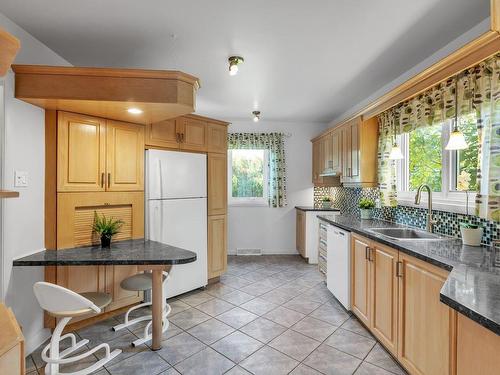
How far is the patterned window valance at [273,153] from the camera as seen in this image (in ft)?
17.3

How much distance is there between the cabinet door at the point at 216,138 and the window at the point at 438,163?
2.17 m

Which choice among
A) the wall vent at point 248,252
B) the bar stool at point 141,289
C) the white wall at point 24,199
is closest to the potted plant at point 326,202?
the wall vent at point 248,252

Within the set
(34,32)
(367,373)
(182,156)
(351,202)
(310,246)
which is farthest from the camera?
(310,246)

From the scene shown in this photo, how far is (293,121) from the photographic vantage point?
213 inches

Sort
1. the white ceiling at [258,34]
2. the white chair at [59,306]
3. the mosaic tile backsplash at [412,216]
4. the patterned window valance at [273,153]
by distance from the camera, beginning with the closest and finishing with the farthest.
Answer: the white chair at [59,306]
the white ceiling at [258,34]
the mosaic tile backsplash at [412,216]
the patterned window valance at [273,153]

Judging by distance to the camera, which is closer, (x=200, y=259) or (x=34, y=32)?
(x=34, y=32)

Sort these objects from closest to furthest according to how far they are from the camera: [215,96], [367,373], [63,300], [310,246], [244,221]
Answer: [63,300] < [367,373] < [215,96] < [310,246] < [244,221]

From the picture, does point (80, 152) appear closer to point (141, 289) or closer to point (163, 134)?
point (163, 134)

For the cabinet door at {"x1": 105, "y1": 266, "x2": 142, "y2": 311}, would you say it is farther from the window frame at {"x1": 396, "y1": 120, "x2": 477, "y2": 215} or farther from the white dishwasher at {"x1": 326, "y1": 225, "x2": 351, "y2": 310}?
the window frame at {"x1": 396, "y1": 120, "x2": 477, "y2": 215}

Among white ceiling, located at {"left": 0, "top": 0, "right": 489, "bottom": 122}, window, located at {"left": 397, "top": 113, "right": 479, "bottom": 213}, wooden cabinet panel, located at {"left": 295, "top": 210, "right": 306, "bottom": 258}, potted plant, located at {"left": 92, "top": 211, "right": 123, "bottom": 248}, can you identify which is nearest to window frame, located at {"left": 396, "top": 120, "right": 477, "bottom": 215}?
window, located at {"left": 397, "top": 113, "right": 479, "bottom": 213}

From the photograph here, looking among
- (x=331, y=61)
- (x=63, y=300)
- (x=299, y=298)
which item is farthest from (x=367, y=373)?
(x=331, y=61)

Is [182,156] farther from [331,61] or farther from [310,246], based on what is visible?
[310,246]

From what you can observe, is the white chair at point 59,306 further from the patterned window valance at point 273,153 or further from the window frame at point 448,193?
the patterned window valance at point 273,153

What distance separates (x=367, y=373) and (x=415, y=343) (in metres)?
0.43
